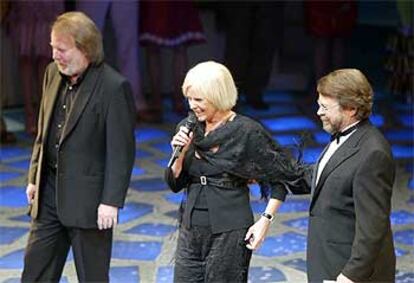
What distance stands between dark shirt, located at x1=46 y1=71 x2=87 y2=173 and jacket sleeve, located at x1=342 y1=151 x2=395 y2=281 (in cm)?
143

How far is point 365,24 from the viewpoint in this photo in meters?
11.7

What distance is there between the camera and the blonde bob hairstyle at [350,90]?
3.59 metres

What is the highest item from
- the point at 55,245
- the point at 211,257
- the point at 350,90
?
the point at 350,90

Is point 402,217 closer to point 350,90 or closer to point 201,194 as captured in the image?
point 201,194

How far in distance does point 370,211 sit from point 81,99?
1.46m

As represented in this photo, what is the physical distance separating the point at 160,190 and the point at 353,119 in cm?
380

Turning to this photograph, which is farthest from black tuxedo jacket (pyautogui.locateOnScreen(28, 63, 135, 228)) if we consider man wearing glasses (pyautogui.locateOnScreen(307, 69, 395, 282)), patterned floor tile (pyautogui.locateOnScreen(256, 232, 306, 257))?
patterned floor tile (pyautogui.locateOnScreen(256, 232, 306, 257))

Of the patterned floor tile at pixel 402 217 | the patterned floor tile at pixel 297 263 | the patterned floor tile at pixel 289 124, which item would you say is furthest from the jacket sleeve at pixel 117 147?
the patterned floor tile at pixel 289 124

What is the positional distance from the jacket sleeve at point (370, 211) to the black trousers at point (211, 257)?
0.61 metres

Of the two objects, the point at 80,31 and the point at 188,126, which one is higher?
the point at 80,31

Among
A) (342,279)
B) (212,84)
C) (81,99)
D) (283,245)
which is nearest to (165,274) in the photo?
(283,245)

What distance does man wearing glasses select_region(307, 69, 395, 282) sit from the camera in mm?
3467

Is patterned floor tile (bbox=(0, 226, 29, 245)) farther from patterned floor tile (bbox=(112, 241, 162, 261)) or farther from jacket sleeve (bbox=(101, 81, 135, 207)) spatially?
jacket sleeve (bbox=(101, 81, 135, 207))

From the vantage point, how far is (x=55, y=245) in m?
4.45
